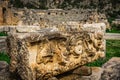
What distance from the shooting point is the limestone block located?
7145mm

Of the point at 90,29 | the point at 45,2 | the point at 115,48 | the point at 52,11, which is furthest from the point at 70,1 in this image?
the point at 90,29

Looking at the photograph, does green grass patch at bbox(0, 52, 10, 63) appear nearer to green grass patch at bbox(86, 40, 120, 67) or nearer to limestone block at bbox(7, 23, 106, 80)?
green grass patch at bbox(86, 40, 120, 67)

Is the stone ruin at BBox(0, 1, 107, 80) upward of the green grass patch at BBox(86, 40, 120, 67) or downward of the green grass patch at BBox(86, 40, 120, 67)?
upward

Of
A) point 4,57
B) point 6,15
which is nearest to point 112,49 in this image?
point 4,57

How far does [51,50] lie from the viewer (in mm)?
7477

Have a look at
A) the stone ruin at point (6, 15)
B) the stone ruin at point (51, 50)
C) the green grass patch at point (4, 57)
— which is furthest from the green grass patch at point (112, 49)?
the stone ruin at point (6, 15)

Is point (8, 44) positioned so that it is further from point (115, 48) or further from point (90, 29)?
point (115, 48)

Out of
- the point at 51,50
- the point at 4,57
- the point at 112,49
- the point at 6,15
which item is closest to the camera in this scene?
the point at 51,50

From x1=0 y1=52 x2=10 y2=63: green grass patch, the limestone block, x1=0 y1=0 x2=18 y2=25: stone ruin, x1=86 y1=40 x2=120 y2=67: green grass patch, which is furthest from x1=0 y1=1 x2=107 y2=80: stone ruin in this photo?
x1=0 y1=0 x2=18 y2=25: stone ruin

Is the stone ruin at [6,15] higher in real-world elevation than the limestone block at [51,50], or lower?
lower

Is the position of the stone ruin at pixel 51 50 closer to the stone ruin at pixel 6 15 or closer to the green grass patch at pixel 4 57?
the green grass patch at pixel 4 57

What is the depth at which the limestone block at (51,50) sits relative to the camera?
23.4ft

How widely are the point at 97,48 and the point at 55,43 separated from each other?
121cm

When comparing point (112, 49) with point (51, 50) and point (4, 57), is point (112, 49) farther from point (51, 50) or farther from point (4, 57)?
point (51, 50)
